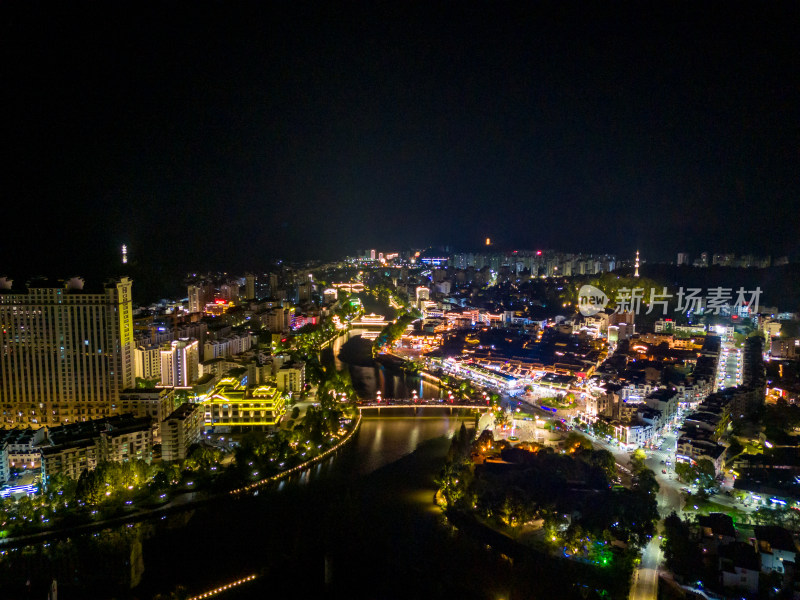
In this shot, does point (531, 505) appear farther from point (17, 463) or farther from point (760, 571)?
point (17, 463)

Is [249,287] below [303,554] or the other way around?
the other way around

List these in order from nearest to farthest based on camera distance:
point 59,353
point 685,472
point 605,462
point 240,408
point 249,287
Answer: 1. point 685,472
2. point 605,462
3. point 59,353
4. point 240,408
5. point 249,287

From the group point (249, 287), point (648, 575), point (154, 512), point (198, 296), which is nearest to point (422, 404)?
point (154, 512)

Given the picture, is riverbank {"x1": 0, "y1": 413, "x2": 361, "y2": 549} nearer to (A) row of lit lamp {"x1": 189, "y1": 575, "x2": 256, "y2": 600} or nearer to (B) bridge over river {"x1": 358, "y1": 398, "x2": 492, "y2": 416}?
(A) row of lit lamp {"x1": 189, "y1": 575, "x2": 256, "y2": 600}

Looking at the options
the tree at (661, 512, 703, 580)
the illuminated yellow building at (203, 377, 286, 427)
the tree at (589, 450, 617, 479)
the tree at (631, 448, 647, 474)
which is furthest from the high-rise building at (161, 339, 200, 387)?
the tree at (661, 512, 703, 580)

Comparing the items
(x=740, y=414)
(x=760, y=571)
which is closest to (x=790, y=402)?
(x=740, y=414)

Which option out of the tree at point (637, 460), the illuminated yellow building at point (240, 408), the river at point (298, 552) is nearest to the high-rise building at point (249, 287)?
the illuminated yellow building at point (240, 408)

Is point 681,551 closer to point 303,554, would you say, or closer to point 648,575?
point 648,575
